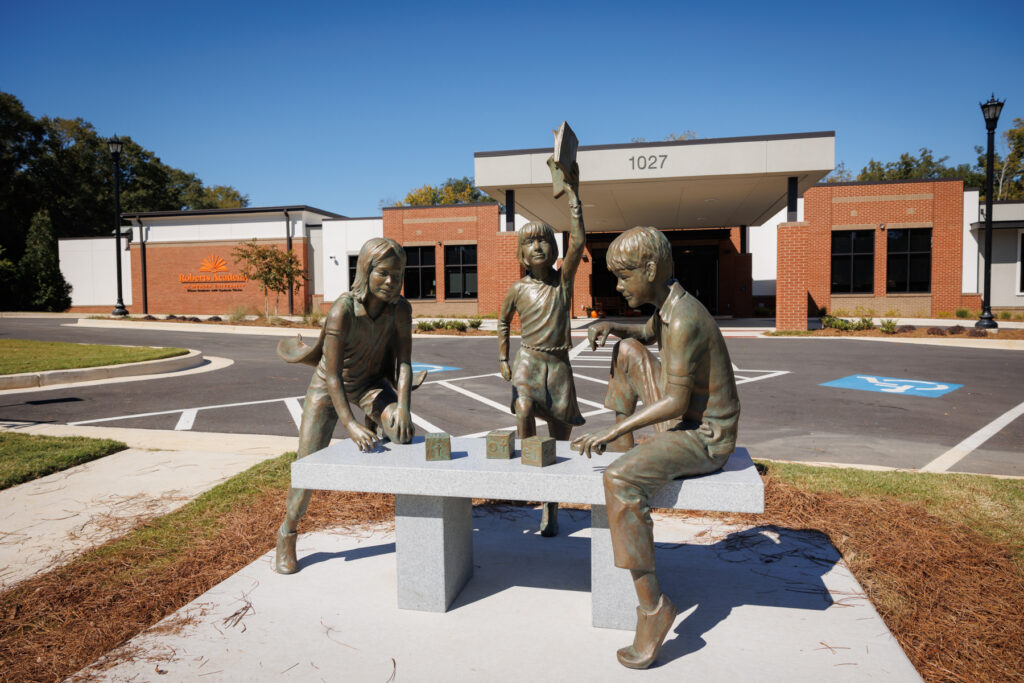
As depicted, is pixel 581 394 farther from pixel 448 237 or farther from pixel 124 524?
pixel 448 237

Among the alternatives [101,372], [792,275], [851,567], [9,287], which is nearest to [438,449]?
[851,567]

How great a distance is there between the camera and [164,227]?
36500 mm

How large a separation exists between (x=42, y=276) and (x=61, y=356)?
3008 cm

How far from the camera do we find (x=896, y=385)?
11.3 meters

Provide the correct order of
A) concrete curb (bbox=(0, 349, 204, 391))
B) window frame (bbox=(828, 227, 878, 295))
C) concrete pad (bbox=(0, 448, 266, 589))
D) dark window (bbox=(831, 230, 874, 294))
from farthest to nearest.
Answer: dark window (bbox=(831, 230, 874, 294)) → window frame (bbox=(828, 227, 878, 295)) → concrete curb (bbox=(0, 349, 204, 391)) → concrete pad (bbox=(0, 448, 266, 589))

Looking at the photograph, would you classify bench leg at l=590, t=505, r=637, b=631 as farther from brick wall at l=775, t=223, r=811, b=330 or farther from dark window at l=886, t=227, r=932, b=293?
dark window at l=886, t=227, r=932, b=293

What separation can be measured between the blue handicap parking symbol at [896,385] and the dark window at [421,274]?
2448cm

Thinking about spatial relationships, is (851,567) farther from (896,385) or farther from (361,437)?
(896,385)

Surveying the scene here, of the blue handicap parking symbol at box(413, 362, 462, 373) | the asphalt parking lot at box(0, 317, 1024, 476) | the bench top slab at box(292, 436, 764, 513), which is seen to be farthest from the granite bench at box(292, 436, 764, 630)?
the blue handicap parking symbol at box(413, 362, 462, 373)

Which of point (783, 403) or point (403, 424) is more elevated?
point (403, 424)

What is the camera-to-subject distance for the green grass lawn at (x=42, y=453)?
6.00m

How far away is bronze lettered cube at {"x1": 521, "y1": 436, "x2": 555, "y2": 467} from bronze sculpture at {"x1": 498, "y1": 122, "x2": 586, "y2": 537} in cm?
80

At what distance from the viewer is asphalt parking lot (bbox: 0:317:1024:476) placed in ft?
23.2

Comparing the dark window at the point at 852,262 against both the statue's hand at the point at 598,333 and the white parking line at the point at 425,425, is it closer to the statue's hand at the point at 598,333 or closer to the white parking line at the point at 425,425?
the white parking line at the point at 425,425
